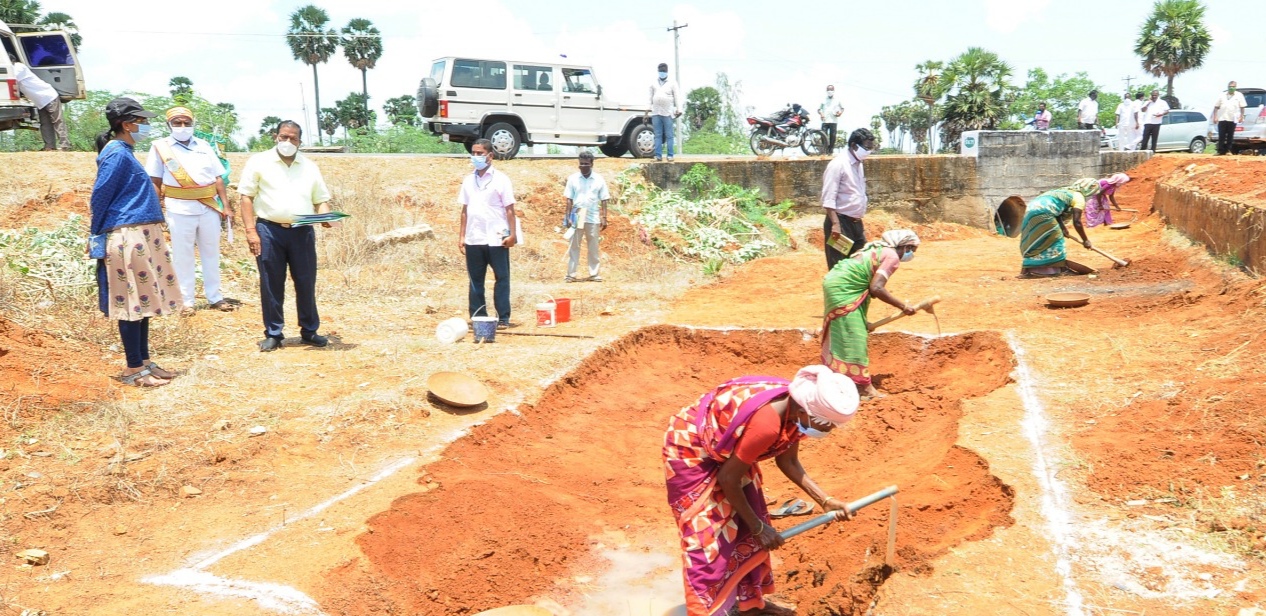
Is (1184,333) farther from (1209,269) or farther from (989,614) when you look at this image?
(989,614)

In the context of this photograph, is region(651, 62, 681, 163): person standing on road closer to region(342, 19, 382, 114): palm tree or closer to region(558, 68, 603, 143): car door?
region(558, 68, 603, 143): car door

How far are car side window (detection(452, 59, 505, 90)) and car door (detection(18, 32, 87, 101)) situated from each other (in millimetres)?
5556

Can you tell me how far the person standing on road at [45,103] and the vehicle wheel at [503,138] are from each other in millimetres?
6075

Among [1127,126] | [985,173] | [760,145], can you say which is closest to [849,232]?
[760,145]

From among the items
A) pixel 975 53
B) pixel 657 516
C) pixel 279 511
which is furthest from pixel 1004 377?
pixel 975 53

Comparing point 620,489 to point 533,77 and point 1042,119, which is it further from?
point 1042,119

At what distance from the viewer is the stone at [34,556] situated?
3.88 meters

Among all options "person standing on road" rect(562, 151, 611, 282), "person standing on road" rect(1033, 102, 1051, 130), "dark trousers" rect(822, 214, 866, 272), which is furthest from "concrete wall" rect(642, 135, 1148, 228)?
"dark trousers" rect(822, 214, 866, 272)

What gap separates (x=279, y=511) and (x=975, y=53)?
2451cm

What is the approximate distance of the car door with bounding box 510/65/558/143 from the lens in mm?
14891

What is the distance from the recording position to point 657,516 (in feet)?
17.0

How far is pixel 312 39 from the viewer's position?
39.4 metres

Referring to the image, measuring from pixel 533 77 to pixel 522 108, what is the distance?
54 centimetres

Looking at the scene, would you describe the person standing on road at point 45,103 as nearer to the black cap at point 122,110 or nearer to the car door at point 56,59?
the car door at point 56,59
